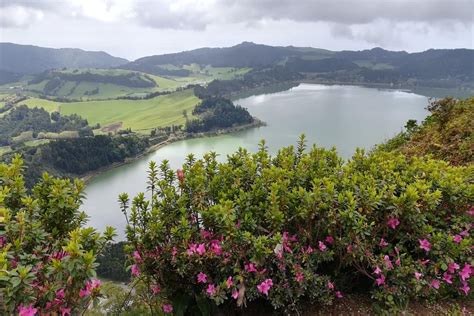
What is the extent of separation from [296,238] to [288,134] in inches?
3164

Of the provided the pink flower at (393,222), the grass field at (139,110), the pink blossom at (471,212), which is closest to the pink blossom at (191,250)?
the pink flower at (393,222)

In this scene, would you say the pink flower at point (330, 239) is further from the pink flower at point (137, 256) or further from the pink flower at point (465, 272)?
the pink flower at point (137, 256)

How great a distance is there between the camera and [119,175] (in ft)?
233

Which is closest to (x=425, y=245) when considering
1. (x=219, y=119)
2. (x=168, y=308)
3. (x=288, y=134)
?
(x=168, y=308)

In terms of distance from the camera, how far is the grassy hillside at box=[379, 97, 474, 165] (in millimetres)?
5734

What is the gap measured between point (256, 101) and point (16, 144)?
306 ft

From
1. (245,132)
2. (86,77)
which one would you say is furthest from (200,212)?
(86,77)

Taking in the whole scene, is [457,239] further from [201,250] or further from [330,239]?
[201,250]

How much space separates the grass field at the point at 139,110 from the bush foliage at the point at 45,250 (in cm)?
10769

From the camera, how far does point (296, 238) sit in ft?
10.7

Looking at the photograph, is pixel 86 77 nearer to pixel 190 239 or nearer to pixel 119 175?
pixel 119 175

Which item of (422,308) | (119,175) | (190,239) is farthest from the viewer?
(119,175)

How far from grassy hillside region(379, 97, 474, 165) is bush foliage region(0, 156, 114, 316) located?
17.5ft

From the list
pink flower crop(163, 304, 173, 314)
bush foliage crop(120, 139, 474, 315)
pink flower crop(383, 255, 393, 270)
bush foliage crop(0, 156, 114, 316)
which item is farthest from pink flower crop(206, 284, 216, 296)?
pink flower crop(383, 255, 393, 270)
